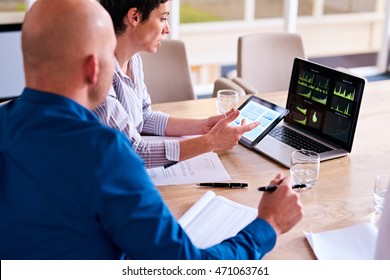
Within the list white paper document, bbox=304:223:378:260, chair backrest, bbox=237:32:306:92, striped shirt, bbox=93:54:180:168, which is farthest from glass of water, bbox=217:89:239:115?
white paper document, bbox=304:223:378:260

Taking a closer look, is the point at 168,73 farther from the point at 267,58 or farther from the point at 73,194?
the point at 73,194

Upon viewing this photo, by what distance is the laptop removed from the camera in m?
2.16

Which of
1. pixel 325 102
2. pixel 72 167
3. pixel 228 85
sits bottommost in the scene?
pixel 228 85

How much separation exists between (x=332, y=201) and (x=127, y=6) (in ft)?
3.26

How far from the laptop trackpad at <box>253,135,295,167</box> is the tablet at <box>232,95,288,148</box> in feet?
0.11

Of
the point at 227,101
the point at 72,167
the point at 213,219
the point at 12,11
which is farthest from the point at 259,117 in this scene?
the point at 12,11

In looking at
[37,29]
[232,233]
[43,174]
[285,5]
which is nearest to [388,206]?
[232,233]

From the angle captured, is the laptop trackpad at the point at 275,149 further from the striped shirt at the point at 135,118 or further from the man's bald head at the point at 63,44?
the man's bald head at the point at 63,44

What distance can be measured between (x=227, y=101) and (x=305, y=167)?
706mm

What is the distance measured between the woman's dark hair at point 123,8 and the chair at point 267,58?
127 centimetres

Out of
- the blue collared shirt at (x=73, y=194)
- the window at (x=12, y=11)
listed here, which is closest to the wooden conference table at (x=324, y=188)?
the blue collared shirt at (x=73, y=194)

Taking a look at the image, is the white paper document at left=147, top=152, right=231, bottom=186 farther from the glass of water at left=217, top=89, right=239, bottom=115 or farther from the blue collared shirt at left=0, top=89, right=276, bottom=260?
the blue collared shirt at left=0, top=89, right=276, bottom=260

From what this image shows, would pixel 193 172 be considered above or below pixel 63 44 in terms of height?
below

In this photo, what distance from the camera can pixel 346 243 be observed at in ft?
5.37
